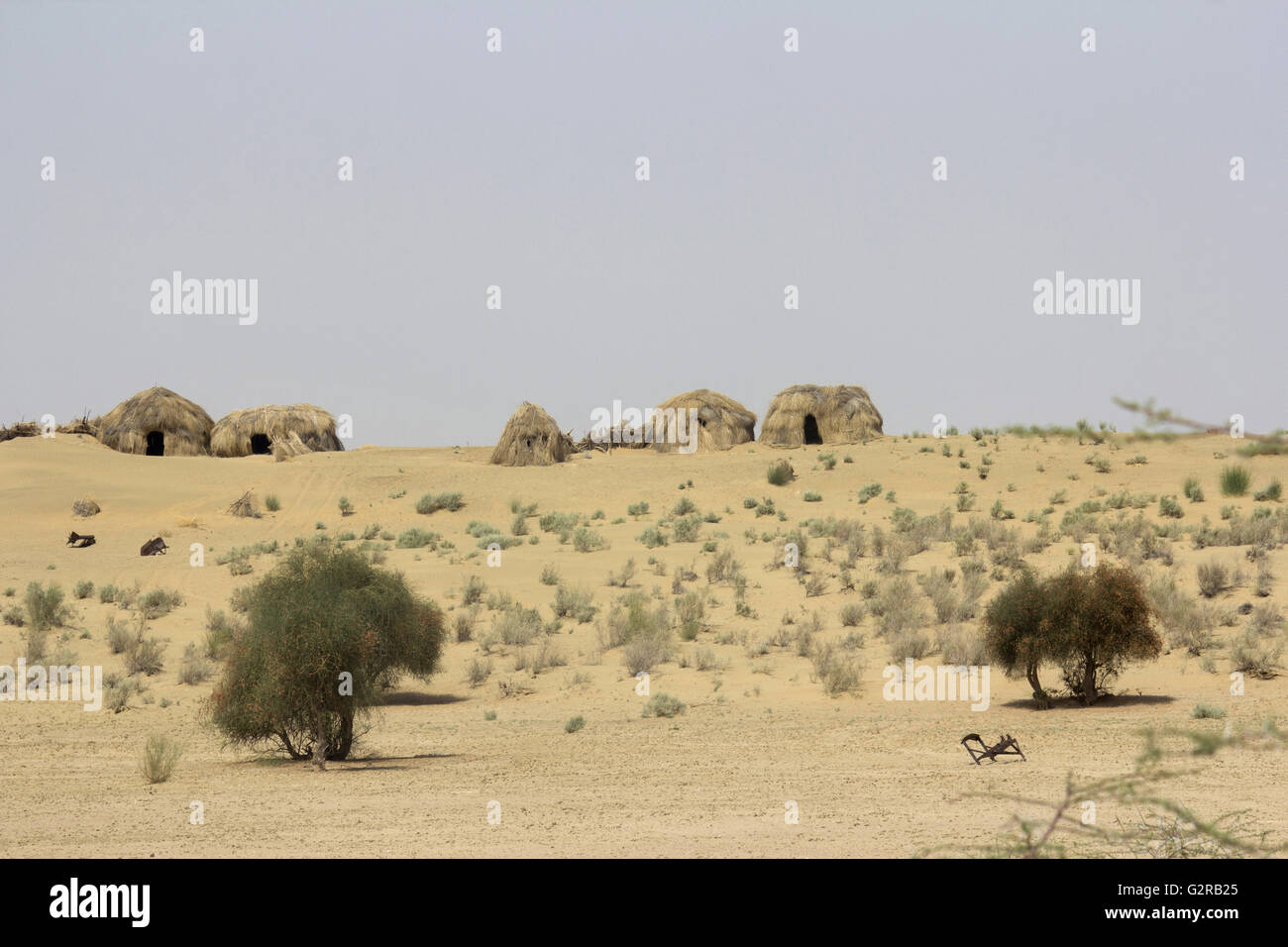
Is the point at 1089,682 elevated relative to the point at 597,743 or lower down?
elevated

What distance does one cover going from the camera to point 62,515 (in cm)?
4250

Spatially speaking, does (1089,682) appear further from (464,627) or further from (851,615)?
(464,627)

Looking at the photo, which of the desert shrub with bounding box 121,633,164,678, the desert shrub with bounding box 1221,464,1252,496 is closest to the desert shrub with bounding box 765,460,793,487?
the desert shrub with bounding box 1221,464,1252,496

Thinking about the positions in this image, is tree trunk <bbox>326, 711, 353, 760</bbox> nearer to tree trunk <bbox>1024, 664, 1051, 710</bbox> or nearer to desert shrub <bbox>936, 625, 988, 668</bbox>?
tree trunk <bbox>1024, 664, 1051, 710</bbox>

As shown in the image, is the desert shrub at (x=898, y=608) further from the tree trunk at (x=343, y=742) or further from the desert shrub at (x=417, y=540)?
the desert shrub at (x=417, y=540)

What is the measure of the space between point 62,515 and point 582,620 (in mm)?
24502

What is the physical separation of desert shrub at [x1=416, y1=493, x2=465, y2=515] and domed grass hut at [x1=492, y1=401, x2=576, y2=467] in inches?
373

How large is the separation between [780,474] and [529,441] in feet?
41.5

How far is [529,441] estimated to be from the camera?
53.0 meters

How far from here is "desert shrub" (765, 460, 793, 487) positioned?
44.7 metres

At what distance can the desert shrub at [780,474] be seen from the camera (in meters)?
44.7

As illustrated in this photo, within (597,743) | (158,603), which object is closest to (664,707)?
(597,743)

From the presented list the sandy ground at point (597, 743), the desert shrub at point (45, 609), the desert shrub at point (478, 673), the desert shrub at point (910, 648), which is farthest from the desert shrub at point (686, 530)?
the desert shrub at point (45, 609)
